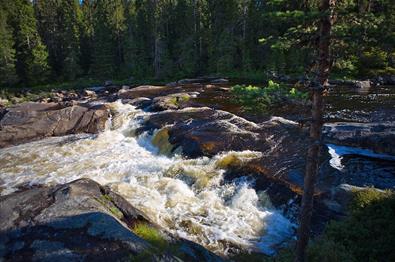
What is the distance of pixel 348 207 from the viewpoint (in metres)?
9.66

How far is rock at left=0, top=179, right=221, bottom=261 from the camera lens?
623 cm

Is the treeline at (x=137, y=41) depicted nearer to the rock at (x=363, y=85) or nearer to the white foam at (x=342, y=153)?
the rock at (x=363, y=85)

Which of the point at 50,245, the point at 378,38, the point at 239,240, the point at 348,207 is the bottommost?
the point at 239,240

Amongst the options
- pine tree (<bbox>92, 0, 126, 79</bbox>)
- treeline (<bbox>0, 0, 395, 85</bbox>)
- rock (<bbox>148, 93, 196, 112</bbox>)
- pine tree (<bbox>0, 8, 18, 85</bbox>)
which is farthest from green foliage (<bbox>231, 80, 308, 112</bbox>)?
pine tree (<bbox>0, 8, 18, 85</bbox>)

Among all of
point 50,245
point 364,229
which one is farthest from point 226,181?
point 50,245

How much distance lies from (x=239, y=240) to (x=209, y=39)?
152ft

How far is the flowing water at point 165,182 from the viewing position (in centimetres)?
1074

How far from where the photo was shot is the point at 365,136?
14906mm

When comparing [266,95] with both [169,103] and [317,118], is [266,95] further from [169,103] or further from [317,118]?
[169,103]

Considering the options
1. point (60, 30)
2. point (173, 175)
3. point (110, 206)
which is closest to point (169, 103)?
point (173, 175)

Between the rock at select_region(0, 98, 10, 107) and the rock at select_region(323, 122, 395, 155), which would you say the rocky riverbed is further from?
the rock at select_region(0, 98, 10, 107)

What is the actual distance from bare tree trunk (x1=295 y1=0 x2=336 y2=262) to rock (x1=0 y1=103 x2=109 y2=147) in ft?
59.3

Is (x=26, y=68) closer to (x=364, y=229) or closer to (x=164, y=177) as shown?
(x=164, y=177)

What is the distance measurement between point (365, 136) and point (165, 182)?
8685mm
